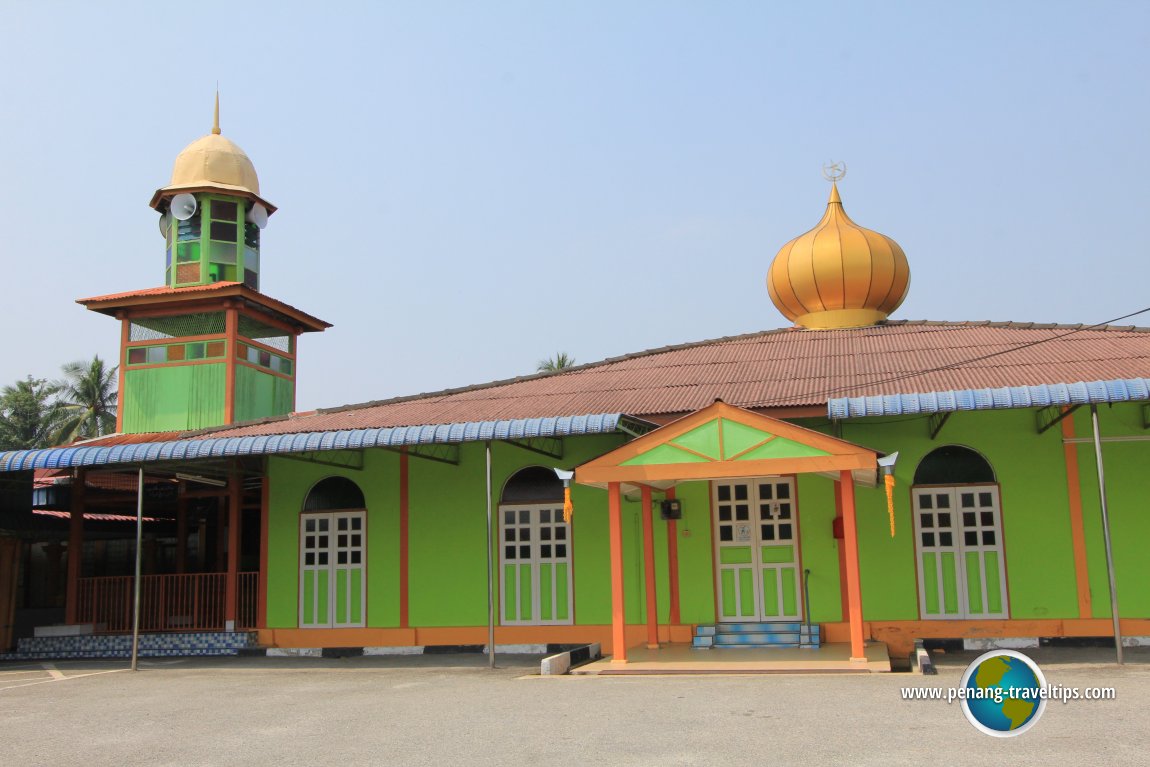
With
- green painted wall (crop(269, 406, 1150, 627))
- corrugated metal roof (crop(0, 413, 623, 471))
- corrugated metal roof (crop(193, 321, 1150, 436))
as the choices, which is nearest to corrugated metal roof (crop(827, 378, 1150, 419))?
corrugated metal roof (crop(193, 321, 1150, 436))

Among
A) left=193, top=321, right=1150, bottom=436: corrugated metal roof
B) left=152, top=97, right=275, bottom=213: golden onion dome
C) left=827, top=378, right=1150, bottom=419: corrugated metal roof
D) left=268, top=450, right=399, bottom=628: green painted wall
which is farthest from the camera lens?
left=152, top=97, right=275, bottom=213: golden onion dome

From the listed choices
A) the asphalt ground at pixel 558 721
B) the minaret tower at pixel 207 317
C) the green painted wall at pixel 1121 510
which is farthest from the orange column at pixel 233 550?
the green painted wall at pixel 1121 510

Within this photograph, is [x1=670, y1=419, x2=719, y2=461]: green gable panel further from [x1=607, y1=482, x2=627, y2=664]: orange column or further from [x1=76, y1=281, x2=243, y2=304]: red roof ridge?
[x1=76, y1=281, x2=243, y2=304]: red roof ridge

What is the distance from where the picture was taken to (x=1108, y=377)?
1176cm

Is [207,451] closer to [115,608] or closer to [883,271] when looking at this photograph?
[115,608]

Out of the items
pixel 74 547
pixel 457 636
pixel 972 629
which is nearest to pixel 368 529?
pixel 457 636

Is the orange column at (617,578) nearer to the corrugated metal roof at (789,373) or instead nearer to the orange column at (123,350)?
the corrugated metal roof at (789,373)

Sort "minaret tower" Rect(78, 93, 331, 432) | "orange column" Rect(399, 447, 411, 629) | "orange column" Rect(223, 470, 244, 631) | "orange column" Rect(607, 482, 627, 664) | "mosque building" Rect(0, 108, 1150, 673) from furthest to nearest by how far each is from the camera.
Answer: "minaret tower" Rect(78, 93, 331, 432) → "orange column" Rect(223, 470, 244, 631) → "orange column" Rect(399, 447, 411, 629) → "mosque building" Rect(0, 108, 1150, 673) → "orange column" Rect(607, 482, 627, 664)

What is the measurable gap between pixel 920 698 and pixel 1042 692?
0.93 m

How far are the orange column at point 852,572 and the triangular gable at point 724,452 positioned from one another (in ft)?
1.07

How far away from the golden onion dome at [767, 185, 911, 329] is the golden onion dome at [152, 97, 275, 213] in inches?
442

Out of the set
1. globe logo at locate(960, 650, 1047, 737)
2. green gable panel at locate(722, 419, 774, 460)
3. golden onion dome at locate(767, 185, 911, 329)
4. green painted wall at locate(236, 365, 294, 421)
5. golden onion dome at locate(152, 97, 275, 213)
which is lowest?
globe logo at locate(960, 650, 1047, 737)

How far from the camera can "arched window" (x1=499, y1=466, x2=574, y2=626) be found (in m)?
14.3

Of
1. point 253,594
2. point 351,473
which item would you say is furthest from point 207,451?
point 253,594
